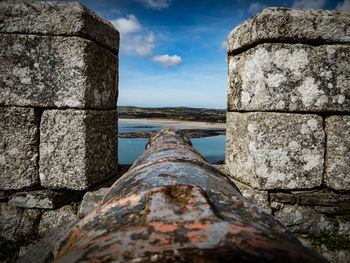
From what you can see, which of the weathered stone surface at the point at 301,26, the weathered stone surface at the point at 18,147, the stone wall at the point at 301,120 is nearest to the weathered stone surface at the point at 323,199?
the stone wall at the point at 301,120

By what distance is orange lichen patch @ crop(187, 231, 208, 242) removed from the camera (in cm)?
48

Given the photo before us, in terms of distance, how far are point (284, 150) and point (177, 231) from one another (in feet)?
6.53

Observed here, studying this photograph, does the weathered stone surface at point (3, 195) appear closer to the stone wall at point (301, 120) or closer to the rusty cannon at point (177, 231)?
the rusty cannon at point (177, 231)

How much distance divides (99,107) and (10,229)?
160 cm

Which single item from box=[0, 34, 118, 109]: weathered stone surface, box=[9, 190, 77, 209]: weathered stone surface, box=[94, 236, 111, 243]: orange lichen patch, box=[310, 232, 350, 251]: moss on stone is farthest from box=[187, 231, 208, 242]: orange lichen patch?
box=[310, 232, 350, 251]: moss on stone

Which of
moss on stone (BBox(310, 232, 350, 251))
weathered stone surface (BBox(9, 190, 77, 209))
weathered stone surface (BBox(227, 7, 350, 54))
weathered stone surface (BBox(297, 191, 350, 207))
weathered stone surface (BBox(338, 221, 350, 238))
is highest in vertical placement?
weathered stone surface (BBox(227, 7, 350, 54))

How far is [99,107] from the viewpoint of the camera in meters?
2.36

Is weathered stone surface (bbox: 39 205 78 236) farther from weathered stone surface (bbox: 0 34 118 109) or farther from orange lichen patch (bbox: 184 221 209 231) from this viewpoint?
orange lichen patch (bbox: 184 221 209 231)

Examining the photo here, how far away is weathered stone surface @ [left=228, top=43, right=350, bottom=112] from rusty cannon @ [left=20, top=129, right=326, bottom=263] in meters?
1.64

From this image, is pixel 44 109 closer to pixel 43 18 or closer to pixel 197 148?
pixel 43 18

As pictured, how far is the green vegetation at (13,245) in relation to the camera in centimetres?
209

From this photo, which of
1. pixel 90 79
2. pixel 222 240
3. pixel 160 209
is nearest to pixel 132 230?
pixel 160 209

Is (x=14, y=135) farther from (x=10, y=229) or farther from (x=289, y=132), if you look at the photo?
(x=289, y=132)

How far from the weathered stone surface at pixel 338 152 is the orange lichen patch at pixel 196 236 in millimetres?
2264
